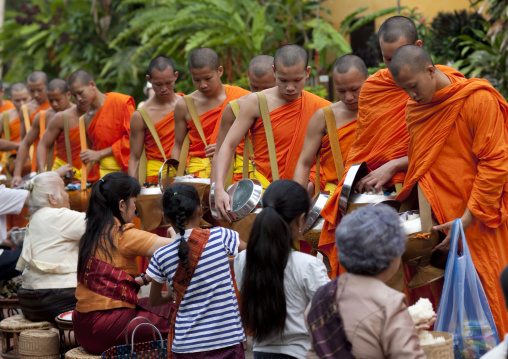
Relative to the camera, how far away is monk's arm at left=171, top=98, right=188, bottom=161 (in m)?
7.16

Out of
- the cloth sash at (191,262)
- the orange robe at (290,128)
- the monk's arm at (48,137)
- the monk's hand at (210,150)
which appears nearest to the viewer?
the cloth sash at (191,262)

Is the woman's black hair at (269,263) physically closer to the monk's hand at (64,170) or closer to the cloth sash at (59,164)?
the monk's hand at (64,170)

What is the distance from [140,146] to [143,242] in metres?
3.01

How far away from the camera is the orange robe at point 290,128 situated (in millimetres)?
5820

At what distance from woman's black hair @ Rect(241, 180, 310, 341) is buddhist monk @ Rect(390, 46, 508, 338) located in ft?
3.34

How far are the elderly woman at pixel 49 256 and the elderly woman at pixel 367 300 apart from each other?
3126mm

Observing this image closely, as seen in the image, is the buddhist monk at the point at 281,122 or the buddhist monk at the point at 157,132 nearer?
the buddhist monk at the point at 281,122

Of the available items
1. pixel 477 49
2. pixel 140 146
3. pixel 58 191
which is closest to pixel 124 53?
pixel 477 49

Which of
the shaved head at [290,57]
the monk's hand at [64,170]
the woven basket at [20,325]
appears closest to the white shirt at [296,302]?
the shaved head at [290,57]

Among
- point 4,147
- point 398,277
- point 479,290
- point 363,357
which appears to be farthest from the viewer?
point 4,147

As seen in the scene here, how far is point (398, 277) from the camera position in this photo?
14.5ft

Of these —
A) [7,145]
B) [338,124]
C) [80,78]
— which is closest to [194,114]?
[338,124]

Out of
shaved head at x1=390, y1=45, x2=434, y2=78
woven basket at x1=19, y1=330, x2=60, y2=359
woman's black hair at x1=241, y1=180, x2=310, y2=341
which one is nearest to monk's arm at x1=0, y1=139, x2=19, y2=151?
woven basket at x1=19, y1=330, x2=60, y2=359

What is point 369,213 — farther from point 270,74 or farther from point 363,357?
point 270,74
